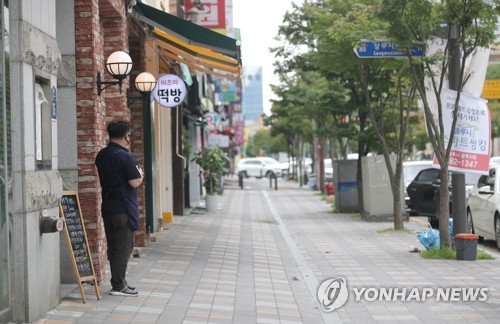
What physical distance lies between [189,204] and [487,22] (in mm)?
16149

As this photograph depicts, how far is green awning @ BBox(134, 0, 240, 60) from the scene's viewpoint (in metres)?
13.0

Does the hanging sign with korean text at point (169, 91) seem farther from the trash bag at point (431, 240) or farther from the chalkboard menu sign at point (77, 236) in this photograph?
the chalkboard menu sign at point (77, 236)

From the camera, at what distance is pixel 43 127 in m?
8.23

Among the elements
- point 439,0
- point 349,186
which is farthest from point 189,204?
point 439,0

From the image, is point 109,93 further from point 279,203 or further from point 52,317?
point 279,203

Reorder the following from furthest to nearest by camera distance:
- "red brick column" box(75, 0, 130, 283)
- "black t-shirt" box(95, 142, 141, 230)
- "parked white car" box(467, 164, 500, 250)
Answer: "parked white car" box(467, 164, 500, 250) → "red brick column" box(75, 0, 130, 283) → "black t-shirt" box(95, 142, 141, 230)

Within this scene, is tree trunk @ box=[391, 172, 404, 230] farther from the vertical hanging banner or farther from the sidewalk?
the vertical hanging banner

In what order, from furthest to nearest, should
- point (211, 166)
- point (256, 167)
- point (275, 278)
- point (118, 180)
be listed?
point (256, 167), point (211, 166), point (275, 278), point (118, 180)

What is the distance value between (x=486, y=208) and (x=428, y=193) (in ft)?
17.7

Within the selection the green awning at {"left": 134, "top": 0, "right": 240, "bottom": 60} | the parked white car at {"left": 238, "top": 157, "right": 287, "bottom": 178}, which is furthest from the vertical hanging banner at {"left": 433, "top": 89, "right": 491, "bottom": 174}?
the parked white car at {"left": 238, "top": 157, "right": 287, "bottom": 178}

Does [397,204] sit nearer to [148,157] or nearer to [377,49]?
[377,49]

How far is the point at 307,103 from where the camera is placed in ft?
112

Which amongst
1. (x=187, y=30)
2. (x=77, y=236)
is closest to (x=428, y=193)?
(x=187, y=30)

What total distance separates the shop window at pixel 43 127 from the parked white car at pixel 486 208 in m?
9.03
